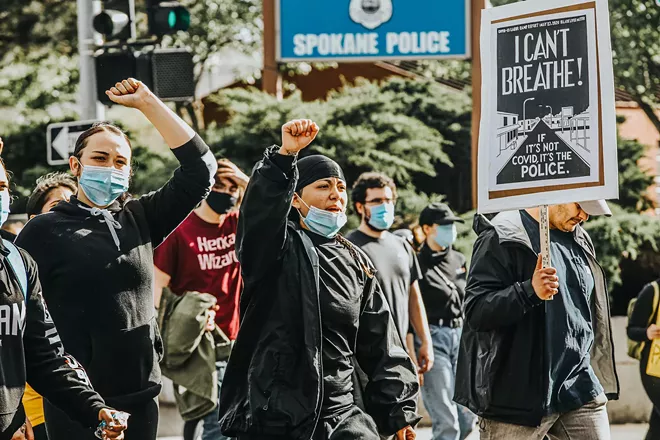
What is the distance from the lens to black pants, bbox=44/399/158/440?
505 centimetres

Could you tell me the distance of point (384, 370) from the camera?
17.9ft

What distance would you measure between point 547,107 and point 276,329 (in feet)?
5.71

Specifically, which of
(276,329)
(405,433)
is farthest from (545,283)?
(276,329)

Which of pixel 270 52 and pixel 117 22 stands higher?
pixel 270 52

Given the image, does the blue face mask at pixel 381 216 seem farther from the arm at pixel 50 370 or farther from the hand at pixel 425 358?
the arm at pixel 50 370

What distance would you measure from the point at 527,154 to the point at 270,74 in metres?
9.92

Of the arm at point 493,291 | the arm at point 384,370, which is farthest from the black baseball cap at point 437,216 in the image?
the arm at point 384,370

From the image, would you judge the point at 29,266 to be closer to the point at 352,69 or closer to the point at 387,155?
the point at 387,155

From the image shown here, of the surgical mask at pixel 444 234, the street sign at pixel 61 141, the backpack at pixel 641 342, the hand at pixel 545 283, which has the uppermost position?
the street sign at pixel 61 141

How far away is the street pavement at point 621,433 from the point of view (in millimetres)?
11037

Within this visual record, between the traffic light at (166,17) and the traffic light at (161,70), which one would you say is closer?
the traffic light at (161,70)

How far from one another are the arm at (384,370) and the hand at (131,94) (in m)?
1.23

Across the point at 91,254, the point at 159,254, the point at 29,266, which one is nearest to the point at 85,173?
the point at 91,254

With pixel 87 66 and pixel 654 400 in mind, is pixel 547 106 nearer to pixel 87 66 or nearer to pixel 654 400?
pixel 654 400
